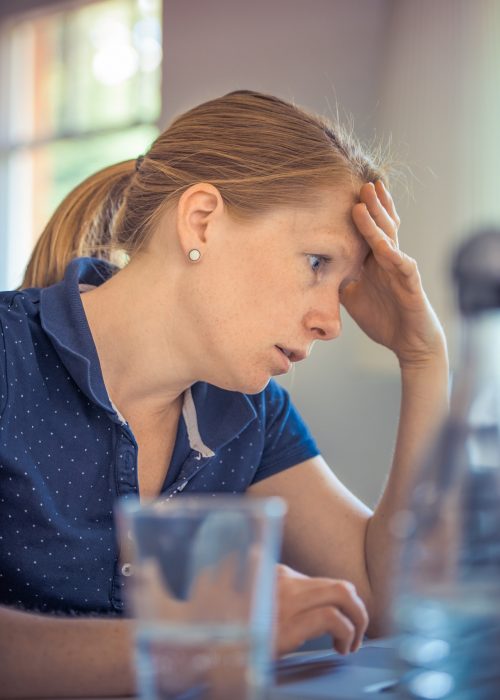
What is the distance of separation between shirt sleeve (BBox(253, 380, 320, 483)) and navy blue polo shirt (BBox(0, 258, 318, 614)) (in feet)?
0.50

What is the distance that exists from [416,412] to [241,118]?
0.48 m

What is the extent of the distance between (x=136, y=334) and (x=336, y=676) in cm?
67

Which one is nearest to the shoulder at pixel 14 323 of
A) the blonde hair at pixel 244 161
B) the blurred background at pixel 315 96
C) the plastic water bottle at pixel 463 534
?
the blonde hair at pixel 244 161

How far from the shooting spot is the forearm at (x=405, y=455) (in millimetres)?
1384

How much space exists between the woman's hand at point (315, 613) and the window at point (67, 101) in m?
4.66

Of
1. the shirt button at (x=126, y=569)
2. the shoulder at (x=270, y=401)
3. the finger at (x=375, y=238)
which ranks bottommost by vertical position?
the shirt button at (x=126, y=569)

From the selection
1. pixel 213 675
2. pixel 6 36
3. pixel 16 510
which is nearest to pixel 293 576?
pixel 213 675

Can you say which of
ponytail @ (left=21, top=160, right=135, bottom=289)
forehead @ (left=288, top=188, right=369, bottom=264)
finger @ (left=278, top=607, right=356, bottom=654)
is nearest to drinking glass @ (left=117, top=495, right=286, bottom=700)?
finger @ (left=278, top=607, right=356, bottom=654)

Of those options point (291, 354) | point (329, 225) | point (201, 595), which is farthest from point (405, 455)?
point (201, 595)

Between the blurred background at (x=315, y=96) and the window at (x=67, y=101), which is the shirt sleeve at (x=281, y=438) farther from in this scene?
the window at (x=67, y=101)

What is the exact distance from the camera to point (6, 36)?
5.89m

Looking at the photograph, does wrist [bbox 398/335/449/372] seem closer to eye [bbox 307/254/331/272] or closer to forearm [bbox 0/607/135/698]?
eye [bbox 307/254/331/272]

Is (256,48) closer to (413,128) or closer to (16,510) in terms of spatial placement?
(413,128)

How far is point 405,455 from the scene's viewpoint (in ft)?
4.66
